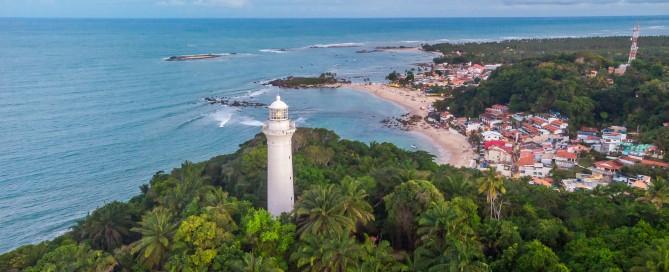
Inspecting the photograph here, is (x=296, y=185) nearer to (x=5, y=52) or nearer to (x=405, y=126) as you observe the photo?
(x=405, y=126)

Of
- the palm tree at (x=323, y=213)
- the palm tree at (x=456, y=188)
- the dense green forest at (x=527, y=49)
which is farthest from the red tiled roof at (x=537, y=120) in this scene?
the dense green forest at (x=527, y=49)

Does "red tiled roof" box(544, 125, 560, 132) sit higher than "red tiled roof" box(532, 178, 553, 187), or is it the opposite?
"red tiled roof" box(544, 125, 560, 132)

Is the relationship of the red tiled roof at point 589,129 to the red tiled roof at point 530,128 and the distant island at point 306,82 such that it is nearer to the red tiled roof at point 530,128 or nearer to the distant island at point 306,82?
the red tiled roof at point 530,128

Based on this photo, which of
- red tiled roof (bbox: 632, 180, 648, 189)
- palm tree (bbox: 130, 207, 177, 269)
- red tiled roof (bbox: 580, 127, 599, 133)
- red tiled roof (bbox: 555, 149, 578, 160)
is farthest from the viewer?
red tiled roof (bbox: 580, 127, 599, 133)

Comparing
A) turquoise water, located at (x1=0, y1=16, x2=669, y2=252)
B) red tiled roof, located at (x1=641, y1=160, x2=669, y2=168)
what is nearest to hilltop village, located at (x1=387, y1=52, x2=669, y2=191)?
red tiled roof, located at (x1=641, y1=160, x2=669, y2=168)

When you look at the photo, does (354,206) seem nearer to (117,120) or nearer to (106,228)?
(106,228)

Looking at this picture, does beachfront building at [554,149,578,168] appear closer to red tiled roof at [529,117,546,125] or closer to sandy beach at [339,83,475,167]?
sandy beach at [339,83,475,167]

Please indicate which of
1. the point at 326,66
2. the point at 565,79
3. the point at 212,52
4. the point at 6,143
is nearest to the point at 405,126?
the point at 565,79

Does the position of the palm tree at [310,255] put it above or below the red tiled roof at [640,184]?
above
